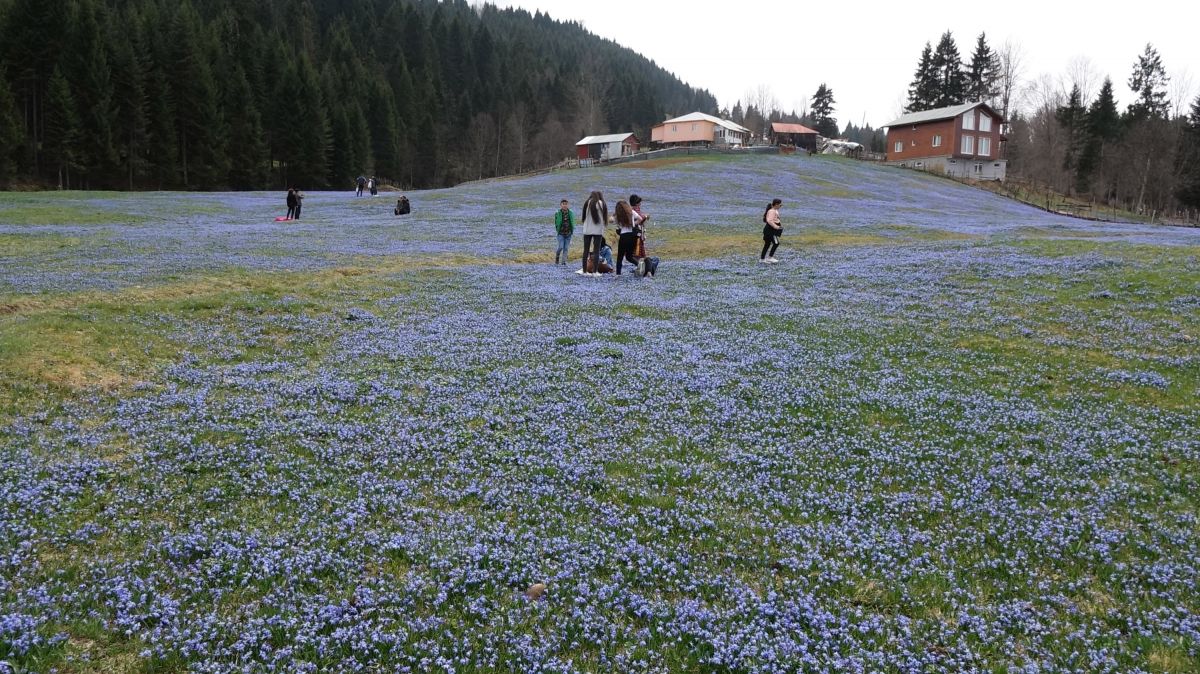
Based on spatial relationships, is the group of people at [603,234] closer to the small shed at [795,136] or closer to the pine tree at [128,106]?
the pine tree at [128,106]

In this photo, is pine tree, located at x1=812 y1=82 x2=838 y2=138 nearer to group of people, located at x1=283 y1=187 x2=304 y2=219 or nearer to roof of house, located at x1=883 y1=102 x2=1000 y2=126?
roof of house, located at x1=883 y1=102 x2=1000 y2=126

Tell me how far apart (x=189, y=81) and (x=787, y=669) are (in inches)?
3872

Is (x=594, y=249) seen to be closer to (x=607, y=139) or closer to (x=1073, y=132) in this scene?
(x=607, y=139)

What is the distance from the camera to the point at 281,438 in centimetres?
844

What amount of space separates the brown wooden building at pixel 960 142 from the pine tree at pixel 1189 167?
64.7 ft

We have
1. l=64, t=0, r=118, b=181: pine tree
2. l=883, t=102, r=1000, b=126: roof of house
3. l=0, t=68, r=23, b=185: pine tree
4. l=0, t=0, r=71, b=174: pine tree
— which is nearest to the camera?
l=0, t=68, r=23, b=185: pine tree

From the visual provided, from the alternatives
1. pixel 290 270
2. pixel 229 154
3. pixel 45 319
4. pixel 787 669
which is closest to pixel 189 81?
pixel 229 154

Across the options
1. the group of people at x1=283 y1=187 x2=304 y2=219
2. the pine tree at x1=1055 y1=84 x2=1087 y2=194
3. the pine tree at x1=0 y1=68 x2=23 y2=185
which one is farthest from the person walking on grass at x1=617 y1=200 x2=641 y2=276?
the pine tree at x1=1055 y1=84 x2=1087 y2=194

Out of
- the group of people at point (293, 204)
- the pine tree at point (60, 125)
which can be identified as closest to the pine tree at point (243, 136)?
the pine tree at point (60, 125)

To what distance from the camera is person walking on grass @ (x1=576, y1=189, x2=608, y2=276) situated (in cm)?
2138

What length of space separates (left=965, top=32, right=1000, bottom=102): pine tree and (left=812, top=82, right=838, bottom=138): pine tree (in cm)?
4168

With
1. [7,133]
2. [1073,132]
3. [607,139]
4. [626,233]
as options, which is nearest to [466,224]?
[626,233]

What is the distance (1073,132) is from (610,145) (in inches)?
2971

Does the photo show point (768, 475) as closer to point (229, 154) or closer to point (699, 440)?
point (699, 440)
